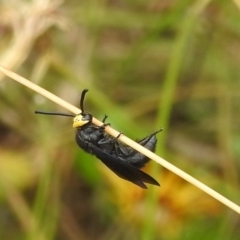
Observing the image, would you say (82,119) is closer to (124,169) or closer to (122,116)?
(124,169)

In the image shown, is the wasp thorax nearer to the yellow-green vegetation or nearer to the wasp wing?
the wasp wing

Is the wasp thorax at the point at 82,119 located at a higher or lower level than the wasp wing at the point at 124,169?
→ higher

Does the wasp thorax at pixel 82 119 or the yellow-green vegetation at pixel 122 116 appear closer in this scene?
the wasp thorax at pixel 82 119

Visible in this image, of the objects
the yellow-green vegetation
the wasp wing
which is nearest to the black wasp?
the wasp wing

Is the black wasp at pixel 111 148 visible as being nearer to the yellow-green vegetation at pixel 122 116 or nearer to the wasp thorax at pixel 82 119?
the wasp thorax at pixel 82 119

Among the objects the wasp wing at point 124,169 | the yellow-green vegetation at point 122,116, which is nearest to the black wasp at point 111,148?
the wasp wing at point 124,169
